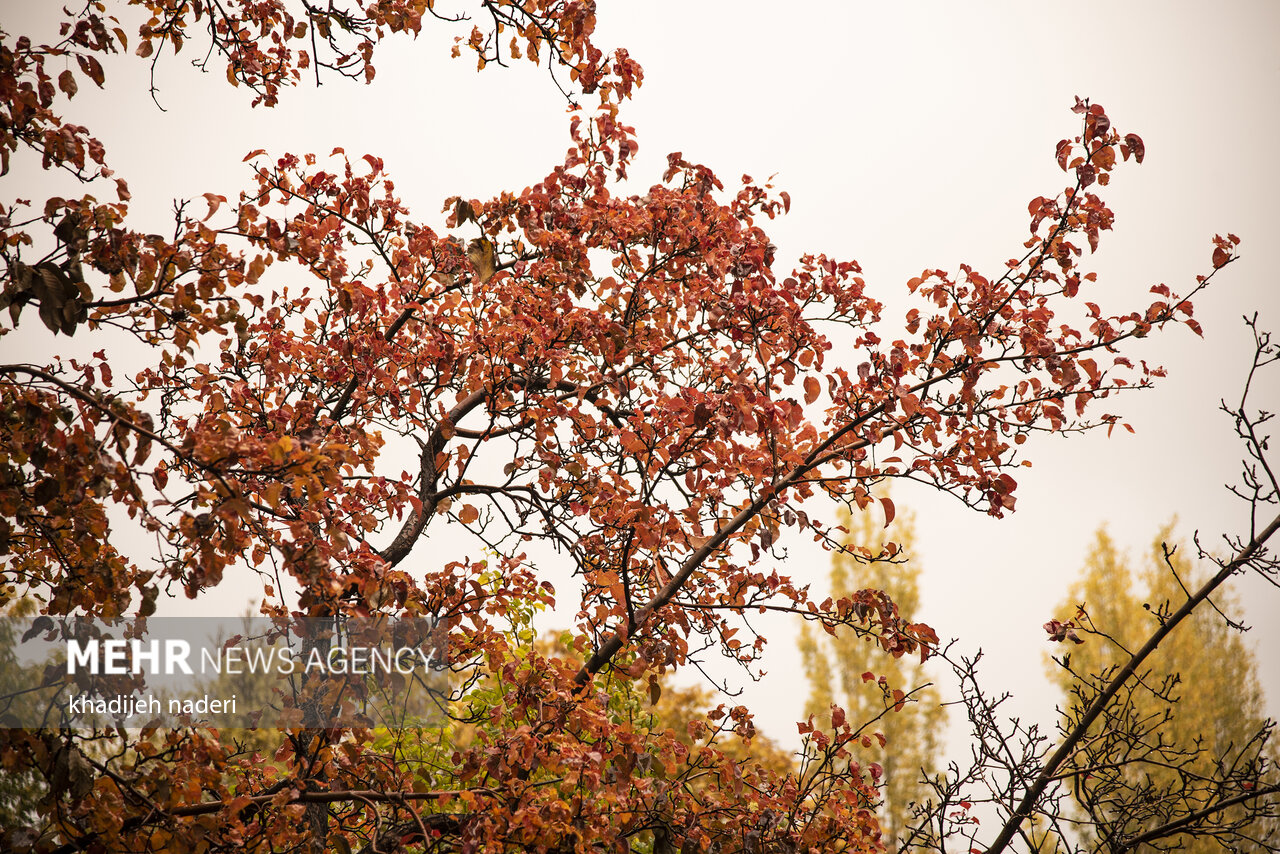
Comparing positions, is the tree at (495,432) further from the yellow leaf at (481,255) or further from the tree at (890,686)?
the tree at (890,686)

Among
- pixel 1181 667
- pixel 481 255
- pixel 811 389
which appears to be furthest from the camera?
pixel 1181 667

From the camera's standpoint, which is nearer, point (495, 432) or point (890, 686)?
point (495, 432)

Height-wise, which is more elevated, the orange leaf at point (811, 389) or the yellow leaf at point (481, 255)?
the yellow leaf at point (481, 255)

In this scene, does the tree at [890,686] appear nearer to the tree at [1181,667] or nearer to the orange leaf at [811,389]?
the tree at [1181,667]

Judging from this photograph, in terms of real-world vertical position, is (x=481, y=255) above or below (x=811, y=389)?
above

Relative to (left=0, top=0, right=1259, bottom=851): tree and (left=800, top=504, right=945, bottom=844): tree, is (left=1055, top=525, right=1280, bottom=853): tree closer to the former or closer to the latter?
(left=800, top=504, right=945, bottom=844): tree

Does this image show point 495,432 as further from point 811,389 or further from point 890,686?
point 890,686

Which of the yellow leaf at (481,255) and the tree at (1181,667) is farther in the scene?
the tree at (1181,667)

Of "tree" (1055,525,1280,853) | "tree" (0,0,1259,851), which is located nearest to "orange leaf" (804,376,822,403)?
"tree" (0,0,1259,851)

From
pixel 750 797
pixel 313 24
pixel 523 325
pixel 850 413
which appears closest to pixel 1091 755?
pixel 750 797

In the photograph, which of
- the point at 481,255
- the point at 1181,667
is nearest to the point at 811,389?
the point at 481,255

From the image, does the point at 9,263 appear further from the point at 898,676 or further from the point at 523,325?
the point at 898,676

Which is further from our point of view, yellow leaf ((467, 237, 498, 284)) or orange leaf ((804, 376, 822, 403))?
yellow leaf ((467, 237, 498, 284))

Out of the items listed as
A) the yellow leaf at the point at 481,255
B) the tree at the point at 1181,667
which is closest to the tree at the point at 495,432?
the yellow leaf at the point at 481,255
